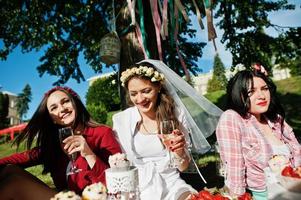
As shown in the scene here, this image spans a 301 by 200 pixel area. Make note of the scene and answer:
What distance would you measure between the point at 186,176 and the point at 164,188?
3.15 meters

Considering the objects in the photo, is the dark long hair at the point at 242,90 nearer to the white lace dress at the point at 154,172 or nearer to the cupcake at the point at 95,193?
the white lace dress at the point at 154,172

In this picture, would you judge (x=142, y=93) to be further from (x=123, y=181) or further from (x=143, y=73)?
(x=123, y=181)

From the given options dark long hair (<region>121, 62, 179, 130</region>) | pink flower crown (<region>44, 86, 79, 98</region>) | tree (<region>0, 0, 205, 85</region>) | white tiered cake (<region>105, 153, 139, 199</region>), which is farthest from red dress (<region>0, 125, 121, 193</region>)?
tree (<region>0, 0, 205, 85</region>)

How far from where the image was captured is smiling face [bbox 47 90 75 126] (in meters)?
3.02

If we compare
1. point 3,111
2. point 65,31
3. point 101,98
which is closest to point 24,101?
point 3,111

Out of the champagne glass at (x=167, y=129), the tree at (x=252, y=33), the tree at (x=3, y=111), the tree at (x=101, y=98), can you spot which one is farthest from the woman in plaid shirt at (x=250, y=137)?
the tree at (x=3, y=111)

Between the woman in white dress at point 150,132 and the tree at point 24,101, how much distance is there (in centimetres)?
7732

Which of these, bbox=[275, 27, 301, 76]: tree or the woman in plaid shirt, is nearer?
the woman in plaid shirt

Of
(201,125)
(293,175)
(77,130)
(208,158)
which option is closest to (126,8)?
(201,125)

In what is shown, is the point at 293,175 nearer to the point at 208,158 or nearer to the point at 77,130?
the point at 77,130

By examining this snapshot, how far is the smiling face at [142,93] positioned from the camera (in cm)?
315

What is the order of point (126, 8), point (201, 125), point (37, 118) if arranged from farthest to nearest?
point (126, 8)
point (201, 125)
point (37, 118)

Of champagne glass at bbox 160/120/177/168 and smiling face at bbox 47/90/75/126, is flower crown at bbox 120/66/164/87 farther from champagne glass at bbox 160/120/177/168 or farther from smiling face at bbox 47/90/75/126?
champagne glass at bbox 160/120/177/168

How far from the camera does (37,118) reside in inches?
123
